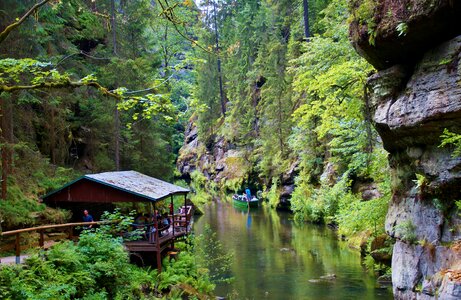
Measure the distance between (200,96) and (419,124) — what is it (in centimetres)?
5227

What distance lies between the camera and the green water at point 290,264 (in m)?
15.0

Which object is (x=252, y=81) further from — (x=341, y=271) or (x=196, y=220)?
(x=341, y=271)

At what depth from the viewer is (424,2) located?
10.3m

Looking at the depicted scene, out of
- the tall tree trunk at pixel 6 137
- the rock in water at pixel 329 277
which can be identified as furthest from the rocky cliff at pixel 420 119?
the tall tree trunk at pixel 6 137

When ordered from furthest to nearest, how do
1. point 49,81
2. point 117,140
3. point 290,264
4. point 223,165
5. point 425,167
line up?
point 223,165
point 117,140
point 290,264
point 425,167
point 49,81

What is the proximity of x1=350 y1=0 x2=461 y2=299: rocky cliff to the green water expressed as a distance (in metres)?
3.42

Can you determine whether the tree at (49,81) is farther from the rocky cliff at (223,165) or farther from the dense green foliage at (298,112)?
the rocky cliff at (223,165)

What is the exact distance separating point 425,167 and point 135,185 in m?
11.0

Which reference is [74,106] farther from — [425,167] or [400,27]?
[425,167]

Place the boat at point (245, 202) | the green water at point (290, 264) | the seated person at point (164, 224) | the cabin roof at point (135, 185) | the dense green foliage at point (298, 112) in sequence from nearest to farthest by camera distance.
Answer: the green water at point (290, 264)
the cabin roof at point (135, 185)
the dense green foliage at point (298, 112)
the seated person at point (164, 224)
the boat at point (245, 202)

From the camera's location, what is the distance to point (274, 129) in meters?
42.0

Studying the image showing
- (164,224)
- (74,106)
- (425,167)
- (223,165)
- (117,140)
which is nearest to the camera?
(425,167)

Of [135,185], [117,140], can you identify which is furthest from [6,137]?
[117,140]

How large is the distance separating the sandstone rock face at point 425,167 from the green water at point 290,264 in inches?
129
